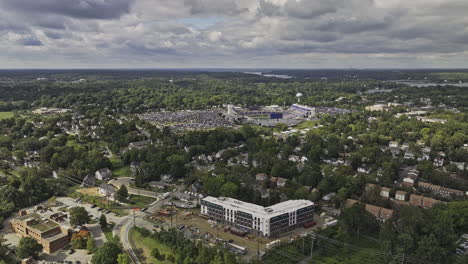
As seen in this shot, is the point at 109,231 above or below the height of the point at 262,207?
below

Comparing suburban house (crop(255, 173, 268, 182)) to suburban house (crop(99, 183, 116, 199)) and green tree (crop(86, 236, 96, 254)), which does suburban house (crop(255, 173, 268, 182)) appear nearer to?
suburban house (crop(99, 183, 116, 199))

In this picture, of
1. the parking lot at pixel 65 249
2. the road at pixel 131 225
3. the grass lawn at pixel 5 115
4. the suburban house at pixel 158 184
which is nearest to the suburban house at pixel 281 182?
the suburban house at pixel 158 184

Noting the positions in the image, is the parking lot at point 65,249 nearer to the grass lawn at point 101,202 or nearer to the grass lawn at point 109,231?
the grass lawn at point 109,231

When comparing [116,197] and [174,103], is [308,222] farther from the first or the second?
[174,103]

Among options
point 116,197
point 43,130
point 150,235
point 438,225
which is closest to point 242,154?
point 116,197

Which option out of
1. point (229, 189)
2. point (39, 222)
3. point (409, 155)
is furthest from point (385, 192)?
point (39, 222)

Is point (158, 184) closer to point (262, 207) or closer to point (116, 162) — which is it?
point (116, 162)
